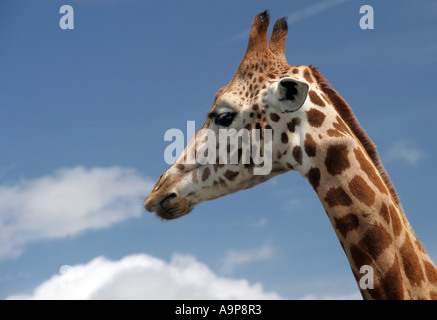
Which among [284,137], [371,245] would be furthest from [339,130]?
[371,245]

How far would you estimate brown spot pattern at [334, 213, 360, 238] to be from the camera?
6348mm

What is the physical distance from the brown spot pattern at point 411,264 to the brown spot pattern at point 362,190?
0.68m

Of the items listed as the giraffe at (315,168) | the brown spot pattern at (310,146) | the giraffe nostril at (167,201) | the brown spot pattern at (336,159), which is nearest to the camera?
the giraffe at (315,168)

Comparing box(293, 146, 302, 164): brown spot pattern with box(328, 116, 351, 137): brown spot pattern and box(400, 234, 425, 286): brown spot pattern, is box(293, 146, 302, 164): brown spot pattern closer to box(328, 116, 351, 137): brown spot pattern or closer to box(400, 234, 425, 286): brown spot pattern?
box(328, 116, 351, 137): brown spot pattern

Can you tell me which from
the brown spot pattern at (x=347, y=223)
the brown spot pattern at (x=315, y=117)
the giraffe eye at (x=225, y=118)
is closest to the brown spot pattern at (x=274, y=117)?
the brown spot pattern at (x=315, y=117)

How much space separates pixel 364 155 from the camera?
682 cm

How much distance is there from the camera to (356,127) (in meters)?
7.37

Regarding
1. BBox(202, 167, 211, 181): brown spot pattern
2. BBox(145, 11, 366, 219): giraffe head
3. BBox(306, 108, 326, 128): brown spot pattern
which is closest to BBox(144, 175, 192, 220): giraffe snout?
BBox(145, 11, 366, 219): giraffe head

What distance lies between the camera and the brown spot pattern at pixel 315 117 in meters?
6.91

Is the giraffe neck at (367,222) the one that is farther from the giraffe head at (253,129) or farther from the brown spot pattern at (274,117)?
the brown spot pattern at (274,117)

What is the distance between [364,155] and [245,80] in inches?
85.6

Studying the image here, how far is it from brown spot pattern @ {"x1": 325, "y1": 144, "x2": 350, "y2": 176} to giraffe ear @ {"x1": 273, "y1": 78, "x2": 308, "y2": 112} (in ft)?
2.36

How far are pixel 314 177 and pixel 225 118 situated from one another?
5.46 ft

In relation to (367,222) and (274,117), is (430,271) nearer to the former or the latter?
(367,222)
